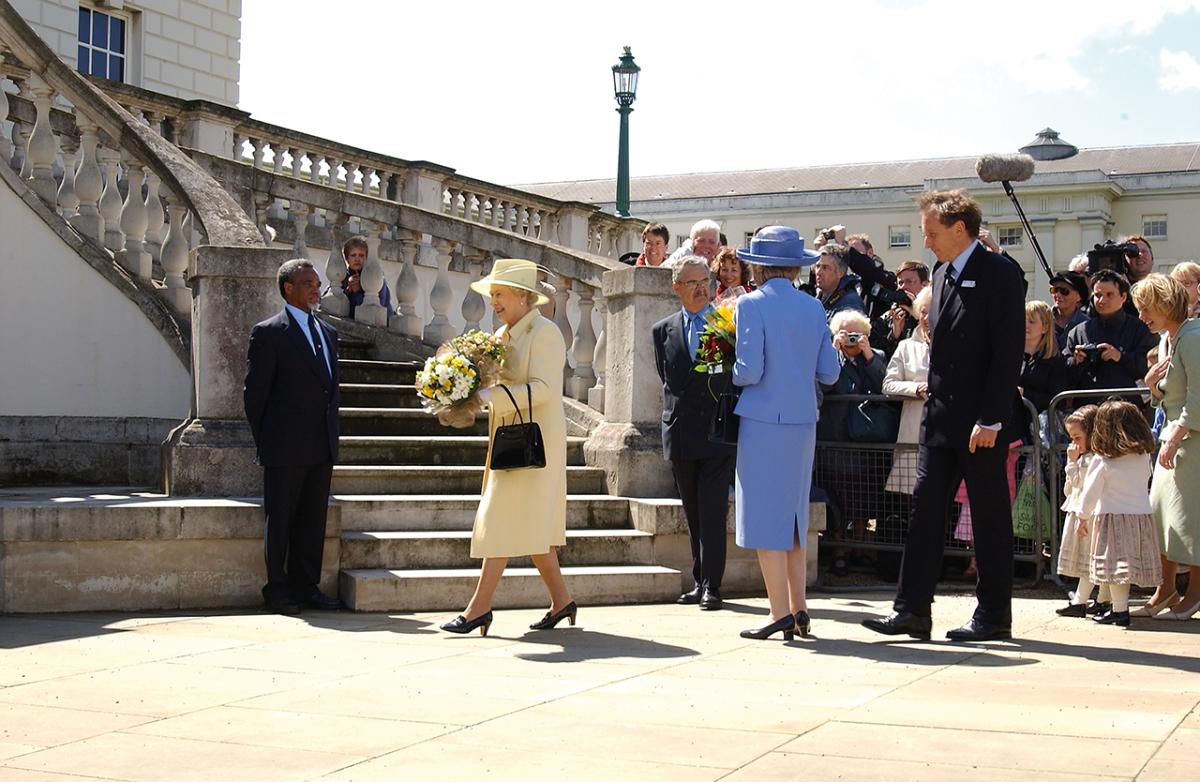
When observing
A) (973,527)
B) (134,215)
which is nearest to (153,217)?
(134,215)

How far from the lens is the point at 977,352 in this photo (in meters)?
7.29

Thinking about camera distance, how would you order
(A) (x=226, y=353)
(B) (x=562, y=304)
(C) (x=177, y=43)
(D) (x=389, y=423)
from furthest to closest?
(C) (x=177, y=43) < (B) (x=562, y=304) < (D) (x=389, y=423) < (A) (x=226, y=353)

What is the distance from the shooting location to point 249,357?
8516mm

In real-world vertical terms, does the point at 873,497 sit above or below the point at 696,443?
below

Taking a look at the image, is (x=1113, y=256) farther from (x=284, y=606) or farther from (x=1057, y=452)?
(x=284, y=606)

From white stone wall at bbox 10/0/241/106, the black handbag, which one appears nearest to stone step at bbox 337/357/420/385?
the black handbag

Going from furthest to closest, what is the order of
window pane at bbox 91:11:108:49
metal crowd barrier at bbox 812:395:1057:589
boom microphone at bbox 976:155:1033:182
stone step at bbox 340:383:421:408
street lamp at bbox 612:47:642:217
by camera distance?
window pane at bbox 91:11:108:49 < street lamp at bbox 612:47:642:217 < boom microphone at bbox 976:155:1033:182 < stone step at bbox 340:383:421:408 < metal crowd barrier at bbox 812:395:1057:589

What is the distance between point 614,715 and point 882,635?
262 cm

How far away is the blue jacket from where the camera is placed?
7.37 metres

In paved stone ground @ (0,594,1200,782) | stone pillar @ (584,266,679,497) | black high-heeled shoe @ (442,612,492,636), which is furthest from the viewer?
stone pillar @ (584,266,679,497)

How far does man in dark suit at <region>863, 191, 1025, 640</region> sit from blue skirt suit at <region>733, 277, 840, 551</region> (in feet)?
1.91

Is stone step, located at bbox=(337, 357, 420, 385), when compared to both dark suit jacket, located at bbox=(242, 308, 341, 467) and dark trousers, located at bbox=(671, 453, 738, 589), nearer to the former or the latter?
dark suit jacket, located at bbox=(242, 308, 341, 467)

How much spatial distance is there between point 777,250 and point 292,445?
289 cm

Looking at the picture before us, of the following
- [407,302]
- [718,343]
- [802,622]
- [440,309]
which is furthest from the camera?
[407,302]
